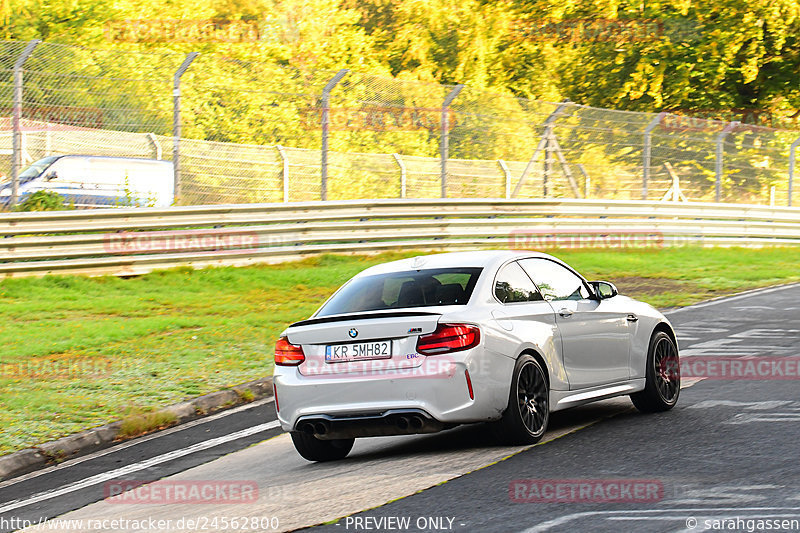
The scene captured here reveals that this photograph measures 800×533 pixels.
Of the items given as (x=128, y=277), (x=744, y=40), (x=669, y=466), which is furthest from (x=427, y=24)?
(x=669, y=466)

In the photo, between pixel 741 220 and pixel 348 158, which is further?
pixel 741 220

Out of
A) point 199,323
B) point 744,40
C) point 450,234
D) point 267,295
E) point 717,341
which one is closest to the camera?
point 717,341

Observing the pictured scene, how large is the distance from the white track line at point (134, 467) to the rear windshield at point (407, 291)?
55.7 inches

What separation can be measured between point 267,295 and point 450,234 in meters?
5.93

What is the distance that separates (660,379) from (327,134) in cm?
1157

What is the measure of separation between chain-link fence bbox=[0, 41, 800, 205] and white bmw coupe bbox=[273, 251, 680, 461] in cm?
955

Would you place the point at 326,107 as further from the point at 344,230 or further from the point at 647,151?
the point at 647,151

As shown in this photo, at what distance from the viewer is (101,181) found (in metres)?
17.4

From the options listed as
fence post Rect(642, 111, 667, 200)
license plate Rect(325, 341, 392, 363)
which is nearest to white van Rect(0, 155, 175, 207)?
license plate Rect(325, 341, 392, 363)

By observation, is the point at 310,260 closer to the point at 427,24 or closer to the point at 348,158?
the point at 348,158


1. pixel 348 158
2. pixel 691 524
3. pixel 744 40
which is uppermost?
pixel 744 40

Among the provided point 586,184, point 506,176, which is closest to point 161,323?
point 506,176

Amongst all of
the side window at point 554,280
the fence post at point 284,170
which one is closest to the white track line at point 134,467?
the side window at point 554,280

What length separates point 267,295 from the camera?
1633 centimetres
